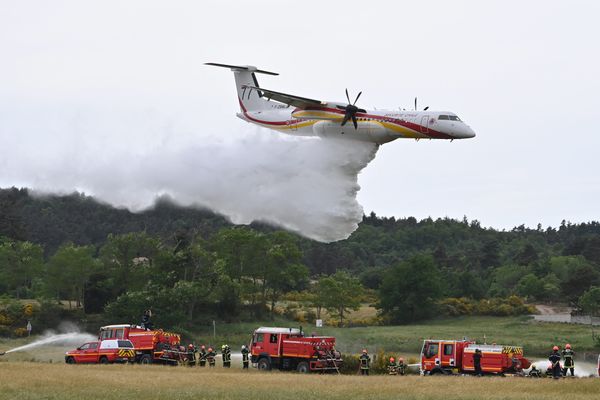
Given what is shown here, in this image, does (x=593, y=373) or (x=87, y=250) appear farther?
(x=87, y=250)

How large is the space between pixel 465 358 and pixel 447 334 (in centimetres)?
3467

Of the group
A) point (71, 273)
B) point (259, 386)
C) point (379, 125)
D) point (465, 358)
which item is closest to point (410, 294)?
point (71, 273)

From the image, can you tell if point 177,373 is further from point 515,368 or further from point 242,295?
point 242,295

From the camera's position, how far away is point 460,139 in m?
47.1

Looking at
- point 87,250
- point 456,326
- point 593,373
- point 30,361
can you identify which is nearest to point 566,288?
point 456,326

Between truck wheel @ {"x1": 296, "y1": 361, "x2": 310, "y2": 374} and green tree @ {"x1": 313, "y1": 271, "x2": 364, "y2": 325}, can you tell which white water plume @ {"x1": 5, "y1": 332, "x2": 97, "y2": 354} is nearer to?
truck wheel @ {"x1": 296, "y1": 361, "x2": 310, "y2": 374}

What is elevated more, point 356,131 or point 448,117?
point 448,117

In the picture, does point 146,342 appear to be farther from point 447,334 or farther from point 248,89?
point 447,334

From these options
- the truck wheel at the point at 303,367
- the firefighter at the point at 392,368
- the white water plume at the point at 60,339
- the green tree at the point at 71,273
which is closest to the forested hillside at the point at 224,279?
the green tree at the point at 71,273

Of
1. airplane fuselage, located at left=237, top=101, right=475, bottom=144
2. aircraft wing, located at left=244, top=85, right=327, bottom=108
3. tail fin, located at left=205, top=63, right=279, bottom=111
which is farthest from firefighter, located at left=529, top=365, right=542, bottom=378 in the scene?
tail fin, located at left=205, top=63, right=279, bottom=111

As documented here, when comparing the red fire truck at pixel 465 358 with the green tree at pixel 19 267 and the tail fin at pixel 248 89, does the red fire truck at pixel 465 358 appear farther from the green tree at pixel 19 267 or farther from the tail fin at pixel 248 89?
the green tree at pixel 19 267

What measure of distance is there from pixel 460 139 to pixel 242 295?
1839 inches

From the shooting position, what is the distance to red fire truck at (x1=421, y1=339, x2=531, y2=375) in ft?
142

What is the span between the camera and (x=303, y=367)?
46.0m
